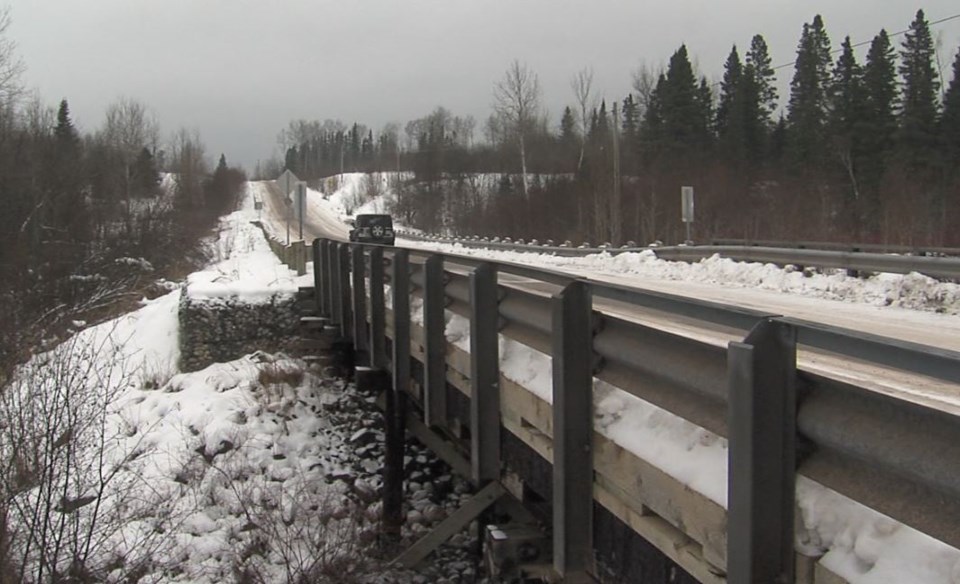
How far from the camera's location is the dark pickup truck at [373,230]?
43000 mm

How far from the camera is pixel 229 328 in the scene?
17500 mm

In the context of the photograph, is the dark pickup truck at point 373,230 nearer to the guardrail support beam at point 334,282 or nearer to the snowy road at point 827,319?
the snowy road at point 827,319

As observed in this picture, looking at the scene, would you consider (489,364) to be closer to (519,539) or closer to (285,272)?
(519,539)

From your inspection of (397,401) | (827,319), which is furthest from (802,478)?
(397,401)

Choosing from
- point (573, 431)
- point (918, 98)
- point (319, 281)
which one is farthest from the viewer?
point (918, 98)

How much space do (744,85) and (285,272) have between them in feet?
177

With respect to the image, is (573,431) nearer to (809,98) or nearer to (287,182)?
(287,182)

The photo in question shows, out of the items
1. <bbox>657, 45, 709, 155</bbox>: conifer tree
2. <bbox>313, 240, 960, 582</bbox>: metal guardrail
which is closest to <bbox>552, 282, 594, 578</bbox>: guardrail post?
<bbox>313, 240, 960, 582</bbox>: metal guardrail

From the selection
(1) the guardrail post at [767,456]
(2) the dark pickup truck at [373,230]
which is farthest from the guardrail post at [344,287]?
(2) the dark pickup truck at [373,230]

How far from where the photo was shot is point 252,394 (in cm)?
1529

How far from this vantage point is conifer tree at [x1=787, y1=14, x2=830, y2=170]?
58.9m

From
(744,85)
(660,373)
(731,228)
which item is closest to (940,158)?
(731,228)

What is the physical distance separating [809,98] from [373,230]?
39732mm

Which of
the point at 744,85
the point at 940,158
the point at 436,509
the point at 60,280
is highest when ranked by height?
the point at 744,85
